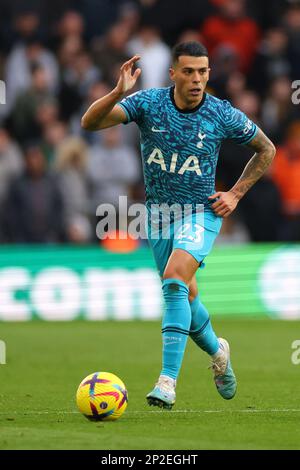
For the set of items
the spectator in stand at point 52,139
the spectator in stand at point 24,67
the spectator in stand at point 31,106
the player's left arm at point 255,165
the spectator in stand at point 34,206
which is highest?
the spectator in stand at point 24,67

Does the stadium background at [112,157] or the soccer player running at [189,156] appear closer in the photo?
the soccer player running at [189,156]

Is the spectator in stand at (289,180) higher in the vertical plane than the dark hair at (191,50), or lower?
higher

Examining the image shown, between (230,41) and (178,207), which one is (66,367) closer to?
(178,207)

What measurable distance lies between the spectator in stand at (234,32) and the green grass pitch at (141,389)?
16.1 ft

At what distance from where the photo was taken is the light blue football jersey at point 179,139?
865 cm

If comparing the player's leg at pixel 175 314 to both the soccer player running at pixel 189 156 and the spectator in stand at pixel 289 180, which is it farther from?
the spectator in stand at pixel 289 180

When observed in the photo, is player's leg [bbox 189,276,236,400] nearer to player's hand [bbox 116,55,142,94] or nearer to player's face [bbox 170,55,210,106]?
player's face [bbox 170,55,210,106]

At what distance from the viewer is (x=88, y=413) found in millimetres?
7684

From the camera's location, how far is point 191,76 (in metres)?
8.51

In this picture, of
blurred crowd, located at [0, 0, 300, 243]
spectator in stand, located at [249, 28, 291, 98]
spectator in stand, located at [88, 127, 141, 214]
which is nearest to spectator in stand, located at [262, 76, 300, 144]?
blurred crowd, located at [0, 0, 300, 243]

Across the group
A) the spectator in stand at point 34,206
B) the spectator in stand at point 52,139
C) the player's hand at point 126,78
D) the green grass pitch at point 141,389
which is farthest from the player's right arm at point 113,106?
the spectator in stand at point 52,139

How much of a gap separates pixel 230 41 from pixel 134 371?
30.2 ft

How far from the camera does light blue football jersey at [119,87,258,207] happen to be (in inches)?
340

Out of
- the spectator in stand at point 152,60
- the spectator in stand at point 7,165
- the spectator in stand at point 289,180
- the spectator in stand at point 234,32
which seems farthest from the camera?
the spectator in stand at point 234,32
